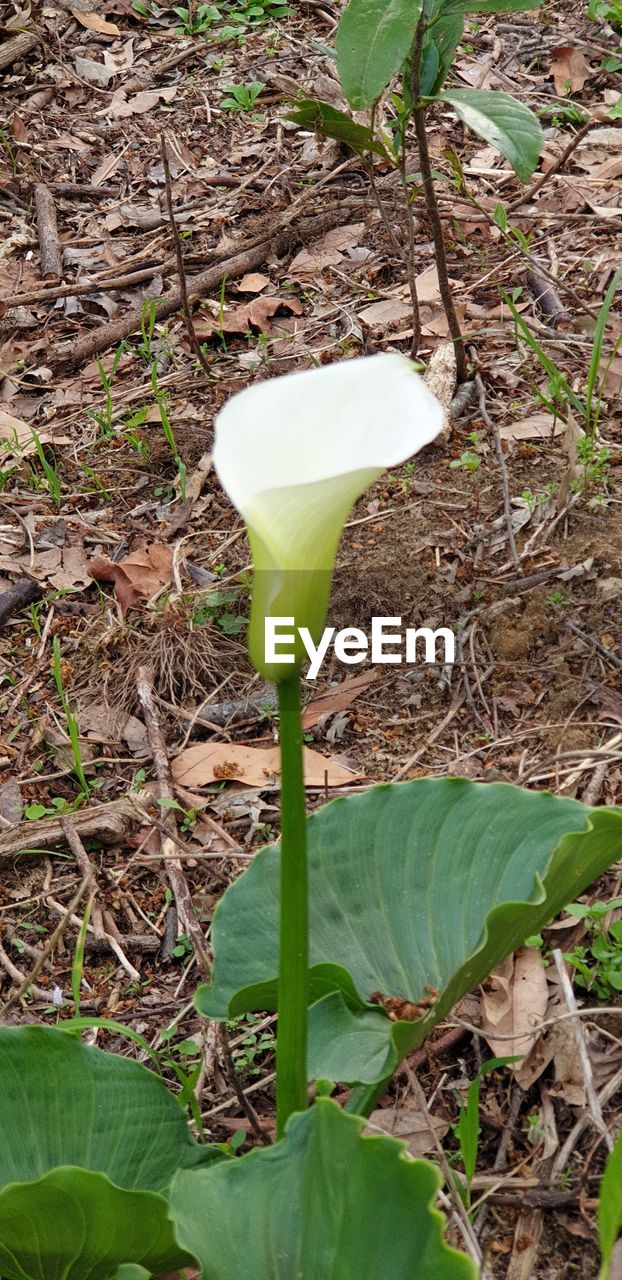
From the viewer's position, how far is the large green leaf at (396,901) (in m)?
1.07

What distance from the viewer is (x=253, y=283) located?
2.86 meters

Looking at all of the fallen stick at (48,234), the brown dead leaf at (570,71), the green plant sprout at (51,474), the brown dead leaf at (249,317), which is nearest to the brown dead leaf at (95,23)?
the fallen stick at (48,234)

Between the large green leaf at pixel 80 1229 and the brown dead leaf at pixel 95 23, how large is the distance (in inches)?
148

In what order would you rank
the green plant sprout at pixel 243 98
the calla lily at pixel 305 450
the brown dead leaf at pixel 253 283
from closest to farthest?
1. the calla lily at pixel 305 450
2. the brown dead leaf at pixel 253 283
3. the green plant sprout at pixel 243 98

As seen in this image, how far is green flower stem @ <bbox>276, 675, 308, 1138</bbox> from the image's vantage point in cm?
88

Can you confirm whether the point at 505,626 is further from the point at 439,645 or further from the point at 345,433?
the point at 345,433

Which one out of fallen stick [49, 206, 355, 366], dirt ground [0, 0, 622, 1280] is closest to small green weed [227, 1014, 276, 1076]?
dirt ground [0, 0, 622, 1280]

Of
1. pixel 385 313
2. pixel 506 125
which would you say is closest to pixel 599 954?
pixel 506 125

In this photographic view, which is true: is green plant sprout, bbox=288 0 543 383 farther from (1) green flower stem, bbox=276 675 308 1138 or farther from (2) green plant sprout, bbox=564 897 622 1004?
(1) green flower stem, bbox=276 675 308 1138

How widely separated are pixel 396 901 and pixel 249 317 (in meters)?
1.84

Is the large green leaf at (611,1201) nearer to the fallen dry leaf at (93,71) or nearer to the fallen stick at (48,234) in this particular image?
the fallen stick at (48,234)

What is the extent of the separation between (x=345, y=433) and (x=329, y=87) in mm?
2787

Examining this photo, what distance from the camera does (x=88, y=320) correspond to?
2924 mm

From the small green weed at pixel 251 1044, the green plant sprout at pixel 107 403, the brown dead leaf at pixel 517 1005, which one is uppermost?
the green plant sprout at pixel 107 403
